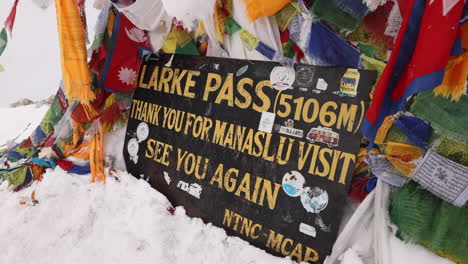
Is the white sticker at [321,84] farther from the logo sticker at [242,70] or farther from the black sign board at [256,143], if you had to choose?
the logo sticker at [242,70]

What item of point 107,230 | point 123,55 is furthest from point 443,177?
point 123,55

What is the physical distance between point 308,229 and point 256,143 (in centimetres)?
38

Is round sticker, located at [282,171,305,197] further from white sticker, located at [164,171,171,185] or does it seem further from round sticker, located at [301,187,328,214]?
white sticker, located at [164,171,171,185]

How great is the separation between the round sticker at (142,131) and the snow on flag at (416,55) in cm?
113

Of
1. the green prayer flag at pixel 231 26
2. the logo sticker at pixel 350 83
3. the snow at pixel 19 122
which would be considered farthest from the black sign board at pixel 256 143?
the snow at pixel 19 122

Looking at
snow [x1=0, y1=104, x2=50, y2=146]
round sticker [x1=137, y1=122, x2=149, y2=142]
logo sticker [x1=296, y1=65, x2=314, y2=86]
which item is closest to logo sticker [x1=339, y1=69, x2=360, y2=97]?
logo sticker [x1=296, y1=65, x2=314, y2=86]

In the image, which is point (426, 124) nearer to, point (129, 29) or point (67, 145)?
point (129, 29)

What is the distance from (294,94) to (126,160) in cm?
102

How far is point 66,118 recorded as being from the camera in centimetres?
170

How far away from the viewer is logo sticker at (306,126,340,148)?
1022 mm

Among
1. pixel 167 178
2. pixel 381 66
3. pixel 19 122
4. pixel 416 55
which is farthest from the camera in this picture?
pixel 19 122

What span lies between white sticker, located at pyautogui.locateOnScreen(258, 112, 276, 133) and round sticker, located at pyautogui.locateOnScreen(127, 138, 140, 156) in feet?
2.51

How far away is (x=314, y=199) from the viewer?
1042 millimetres

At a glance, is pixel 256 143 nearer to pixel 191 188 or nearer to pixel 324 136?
pixel 324 136
